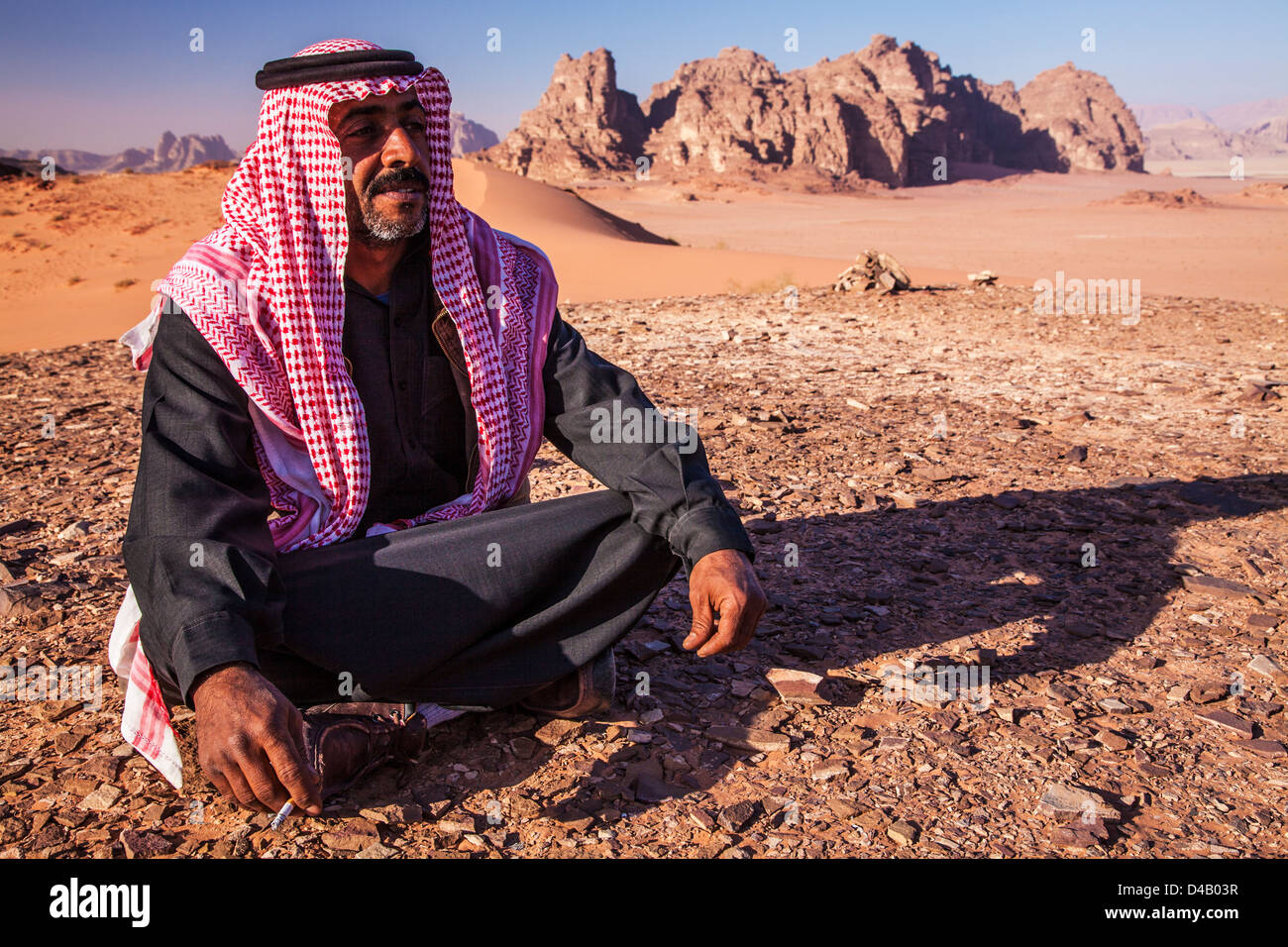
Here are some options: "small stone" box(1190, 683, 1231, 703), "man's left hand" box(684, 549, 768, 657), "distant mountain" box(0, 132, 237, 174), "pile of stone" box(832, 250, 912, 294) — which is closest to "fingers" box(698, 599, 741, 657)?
"man's left hand" box(684, 549, 768, 657)

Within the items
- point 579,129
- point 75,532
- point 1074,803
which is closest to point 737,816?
point 1074,803

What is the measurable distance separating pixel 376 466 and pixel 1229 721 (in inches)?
87.9

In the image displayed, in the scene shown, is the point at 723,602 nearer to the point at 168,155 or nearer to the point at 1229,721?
the point at 1229,721

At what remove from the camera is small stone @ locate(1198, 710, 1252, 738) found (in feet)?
7.94

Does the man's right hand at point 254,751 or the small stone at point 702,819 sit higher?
the man's right hand at point 254,751

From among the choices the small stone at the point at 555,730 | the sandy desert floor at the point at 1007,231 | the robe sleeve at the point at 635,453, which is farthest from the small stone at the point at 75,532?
the sandy desert floor at the point at 1007,231

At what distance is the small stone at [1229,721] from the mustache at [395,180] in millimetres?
2370

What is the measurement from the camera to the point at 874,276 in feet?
33.0

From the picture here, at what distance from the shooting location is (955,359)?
7.00 metres

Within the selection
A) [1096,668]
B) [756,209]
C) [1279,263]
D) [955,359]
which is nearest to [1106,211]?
[756,209]

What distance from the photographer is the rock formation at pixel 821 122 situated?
2830 inches

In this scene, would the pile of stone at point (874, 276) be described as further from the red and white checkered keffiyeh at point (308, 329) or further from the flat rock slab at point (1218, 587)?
the red and white checkered keffiyeh at point (308, 329)

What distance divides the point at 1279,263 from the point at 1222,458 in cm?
1430

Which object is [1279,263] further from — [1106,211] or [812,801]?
[1106,211]
